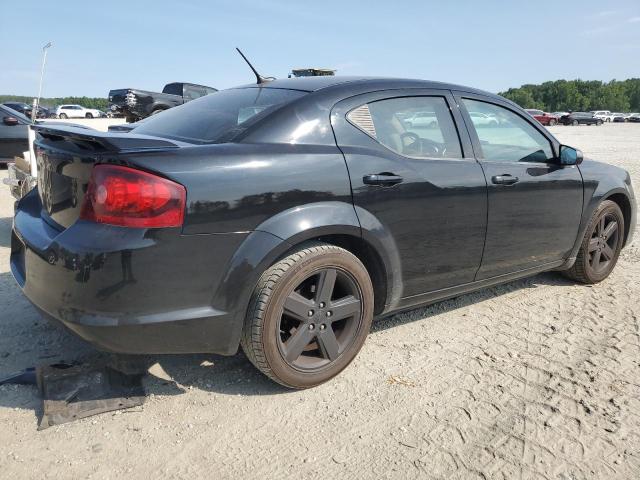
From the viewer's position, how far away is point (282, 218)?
2.43 meters

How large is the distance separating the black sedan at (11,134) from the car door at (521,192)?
903 cm

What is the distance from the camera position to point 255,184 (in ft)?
7.72

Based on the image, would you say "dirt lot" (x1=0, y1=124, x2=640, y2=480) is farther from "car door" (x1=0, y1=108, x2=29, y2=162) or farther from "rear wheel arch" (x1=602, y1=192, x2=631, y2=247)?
"car door" (x1=0, y1=108, x2=29, y2=162)

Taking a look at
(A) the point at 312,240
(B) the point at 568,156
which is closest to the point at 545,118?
(B) the point at 568,156

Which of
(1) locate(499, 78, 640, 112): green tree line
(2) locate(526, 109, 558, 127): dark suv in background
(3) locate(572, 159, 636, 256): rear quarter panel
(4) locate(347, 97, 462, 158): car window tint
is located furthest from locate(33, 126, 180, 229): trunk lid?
(1) locate(499, 78, 640, 112): green tree line

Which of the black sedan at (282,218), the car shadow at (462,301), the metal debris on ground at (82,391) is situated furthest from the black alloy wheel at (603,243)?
the metal debris on ground at (82,391)

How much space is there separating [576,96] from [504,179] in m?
114

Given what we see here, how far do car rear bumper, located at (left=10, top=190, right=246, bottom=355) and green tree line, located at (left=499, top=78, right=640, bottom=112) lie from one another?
10698 cm

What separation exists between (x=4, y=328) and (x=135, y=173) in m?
1.86

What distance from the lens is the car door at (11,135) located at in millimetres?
9625

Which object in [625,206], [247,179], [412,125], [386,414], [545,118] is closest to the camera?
[247,179]

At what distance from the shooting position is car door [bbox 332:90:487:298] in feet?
9.11

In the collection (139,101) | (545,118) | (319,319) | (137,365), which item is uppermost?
(545,118)

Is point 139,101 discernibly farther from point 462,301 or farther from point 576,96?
point 576,96
